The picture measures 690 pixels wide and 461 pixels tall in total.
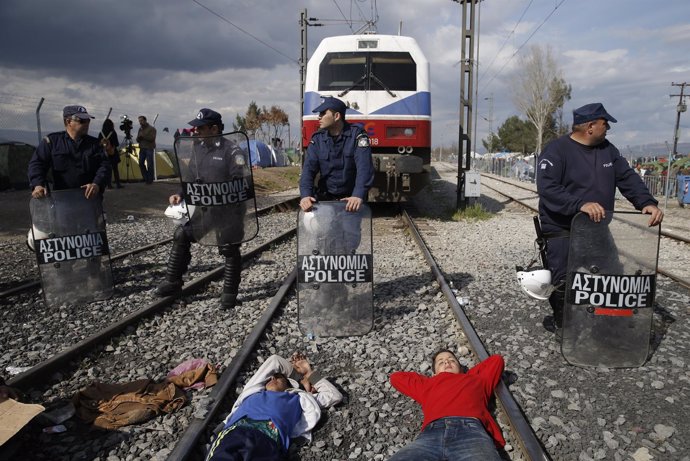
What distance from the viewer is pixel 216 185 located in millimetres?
4984

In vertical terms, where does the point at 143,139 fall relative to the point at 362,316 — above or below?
above

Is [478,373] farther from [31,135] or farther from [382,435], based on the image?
[31,135]

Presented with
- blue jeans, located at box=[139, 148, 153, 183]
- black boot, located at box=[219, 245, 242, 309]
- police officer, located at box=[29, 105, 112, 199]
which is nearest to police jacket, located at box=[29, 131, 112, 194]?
police officer, located at box=[29, 105, 112, 199]

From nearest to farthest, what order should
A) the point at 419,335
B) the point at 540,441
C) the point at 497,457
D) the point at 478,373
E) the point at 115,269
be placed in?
the point at 497,457 → the point at 540,441 → the point at 478,373 → the point at 419,335 → the point at 115,269

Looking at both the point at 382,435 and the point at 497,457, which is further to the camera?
the point at 382,435

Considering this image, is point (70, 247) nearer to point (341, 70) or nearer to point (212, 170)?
point (212, 170)

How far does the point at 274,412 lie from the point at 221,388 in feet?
1.96

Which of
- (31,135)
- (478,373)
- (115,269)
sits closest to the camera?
(478,373)

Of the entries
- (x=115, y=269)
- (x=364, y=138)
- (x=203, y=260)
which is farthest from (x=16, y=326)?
(x=364, y=138)

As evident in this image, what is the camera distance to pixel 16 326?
4.80 meters

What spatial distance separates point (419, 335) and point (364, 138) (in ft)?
5.66

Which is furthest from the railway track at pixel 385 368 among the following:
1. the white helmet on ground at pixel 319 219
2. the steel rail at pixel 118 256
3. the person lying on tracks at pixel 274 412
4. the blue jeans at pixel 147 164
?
the blue jeans at pixel 147 164

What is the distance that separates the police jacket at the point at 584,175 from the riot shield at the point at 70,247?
4351mm

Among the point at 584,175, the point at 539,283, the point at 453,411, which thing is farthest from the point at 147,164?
the point at 453,411
